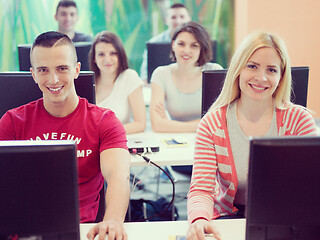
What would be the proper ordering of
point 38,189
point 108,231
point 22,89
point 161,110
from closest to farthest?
point 38,189 → point 108,231 → point 22,89 → point 161,110

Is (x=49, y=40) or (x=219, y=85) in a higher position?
(x=49, y=40)

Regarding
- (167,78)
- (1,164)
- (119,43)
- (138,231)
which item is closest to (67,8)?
(119,43)

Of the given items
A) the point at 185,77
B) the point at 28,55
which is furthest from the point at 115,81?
the point at 28,55

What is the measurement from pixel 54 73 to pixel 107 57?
1214 millimetres

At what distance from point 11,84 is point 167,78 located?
1251 mm

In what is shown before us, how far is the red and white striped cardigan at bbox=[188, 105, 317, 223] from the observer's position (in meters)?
1.42

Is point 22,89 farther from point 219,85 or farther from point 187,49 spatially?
point 187,49

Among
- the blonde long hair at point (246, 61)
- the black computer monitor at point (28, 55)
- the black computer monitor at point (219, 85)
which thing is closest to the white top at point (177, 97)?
the black computer monitor at point (28, 55)

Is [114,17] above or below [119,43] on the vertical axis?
above

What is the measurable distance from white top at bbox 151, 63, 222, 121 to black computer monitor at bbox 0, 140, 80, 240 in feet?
6.63

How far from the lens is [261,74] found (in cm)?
146

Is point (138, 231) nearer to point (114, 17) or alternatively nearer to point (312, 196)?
point (312, 196)

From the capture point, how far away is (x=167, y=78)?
2799mm

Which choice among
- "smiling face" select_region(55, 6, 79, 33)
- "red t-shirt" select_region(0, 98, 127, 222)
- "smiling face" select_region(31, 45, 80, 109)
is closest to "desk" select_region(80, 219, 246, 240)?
"red t-shirt" select_region(0, 98, 127, 222)
